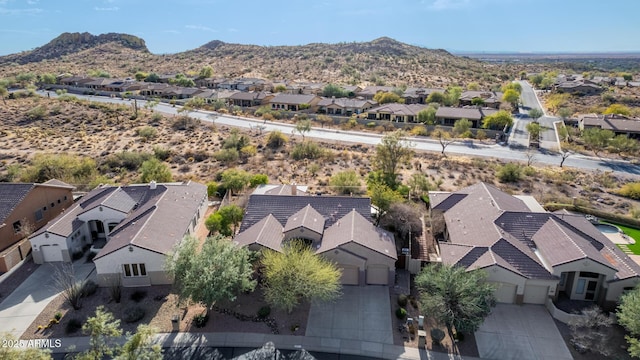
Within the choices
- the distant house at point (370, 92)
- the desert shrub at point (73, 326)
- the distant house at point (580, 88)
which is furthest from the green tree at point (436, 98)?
the desert shrub at point (73, 326)

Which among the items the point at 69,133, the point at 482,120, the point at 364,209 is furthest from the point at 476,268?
the point at 69,133

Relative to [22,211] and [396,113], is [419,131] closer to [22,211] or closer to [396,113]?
[396,113]

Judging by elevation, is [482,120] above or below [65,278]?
above

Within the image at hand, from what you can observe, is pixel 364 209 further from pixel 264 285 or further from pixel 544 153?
pixel 544 153

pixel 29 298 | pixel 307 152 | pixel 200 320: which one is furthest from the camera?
pixel 307 152

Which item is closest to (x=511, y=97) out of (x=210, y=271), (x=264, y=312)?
(x=264, y=312)

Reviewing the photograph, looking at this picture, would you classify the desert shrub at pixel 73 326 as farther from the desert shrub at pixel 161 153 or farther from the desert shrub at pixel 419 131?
the desert shrub at pixel 419 131

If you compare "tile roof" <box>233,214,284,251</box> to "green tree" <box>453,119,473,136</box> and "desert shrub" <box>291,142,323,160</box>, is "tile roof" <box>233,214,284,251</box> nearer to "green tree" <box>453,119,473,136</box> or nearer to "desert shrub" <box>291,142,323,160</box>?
"desert shrub" <box>291,142,323,160</box>
